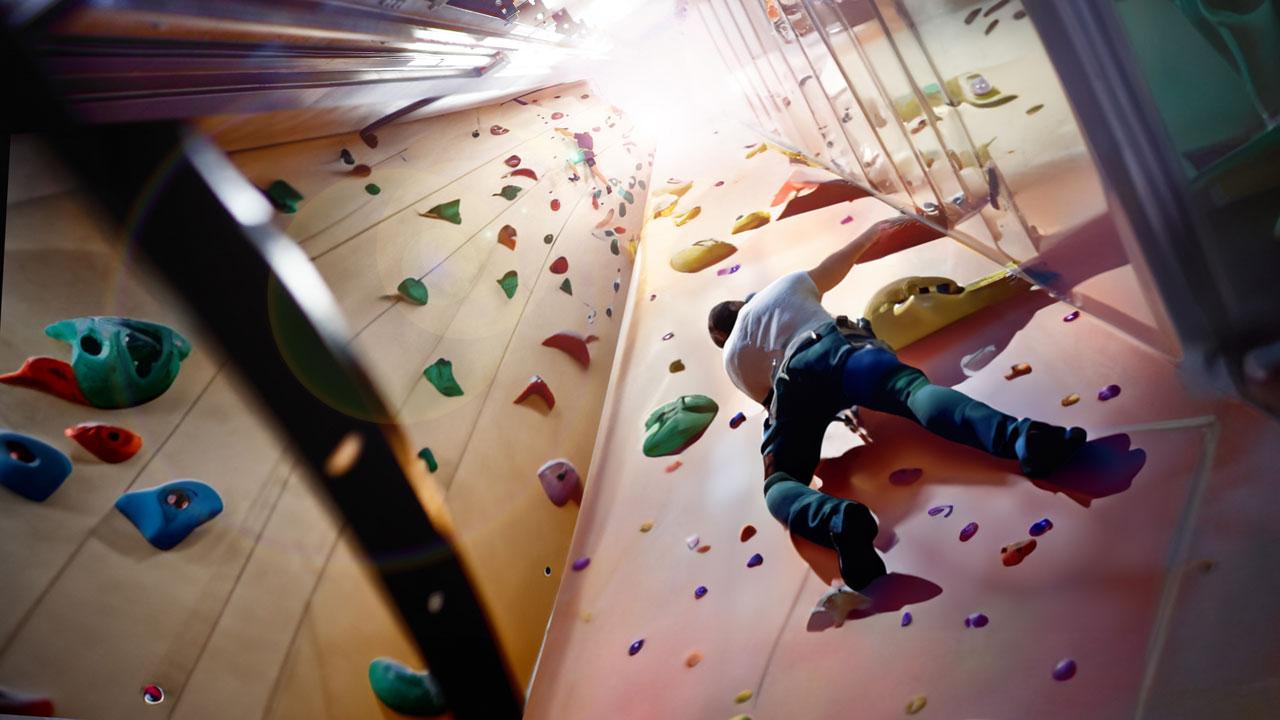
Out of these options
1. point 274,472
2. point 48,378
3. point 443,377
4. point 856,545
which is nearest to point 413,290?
point 443,377

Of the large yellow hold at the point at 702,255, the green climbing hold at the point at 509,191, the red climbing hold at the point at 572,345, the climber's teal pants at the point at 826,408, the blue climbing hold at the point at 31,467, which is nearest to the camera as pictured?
the blue climbing hold at the point at 31,467

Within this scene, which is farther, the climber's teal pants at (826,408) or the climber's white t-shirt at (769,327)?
the climber's white t-shirt at (769,327)

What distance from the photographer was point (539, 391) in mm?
2488

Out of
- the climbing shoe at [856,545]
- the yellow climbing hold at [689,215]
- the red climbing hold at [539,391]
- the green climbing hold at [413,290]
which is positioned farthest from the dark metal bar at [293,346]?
the yellow climbing hold at [689,215]

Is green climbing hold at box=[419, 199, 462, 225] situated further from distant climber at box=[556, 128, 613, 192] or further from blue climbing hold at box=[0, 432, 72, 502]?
distant climber at box=[556, 128, 613, 192]

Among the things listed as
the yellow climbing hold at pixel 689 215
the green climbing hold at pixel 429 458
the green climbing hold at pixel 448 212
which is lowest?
the yellow climbing hold at pixel 689 215

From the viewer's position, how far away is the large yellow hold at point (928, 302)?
6.97 ft

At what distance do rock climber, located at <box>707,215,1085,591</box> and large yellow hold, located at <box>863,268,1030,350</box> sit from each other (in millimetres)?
164

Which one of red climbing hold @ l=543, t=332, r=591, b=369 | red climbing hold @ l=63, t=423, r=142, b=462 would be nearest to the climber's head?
red climbing hold @ l=543, t=332, r=591, b=369

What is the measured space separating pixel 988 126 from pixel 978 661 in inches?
49.9

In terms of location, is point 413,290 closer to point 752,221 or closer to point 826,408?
point 826,408

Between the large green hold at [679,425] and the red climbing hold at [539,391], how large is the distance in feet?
1.05

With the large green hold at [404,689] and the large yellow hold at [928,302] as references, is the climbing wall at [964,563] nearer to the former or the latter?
the large yellow hold at [928,302]

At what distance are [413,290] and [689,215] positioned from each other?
2416 mm
